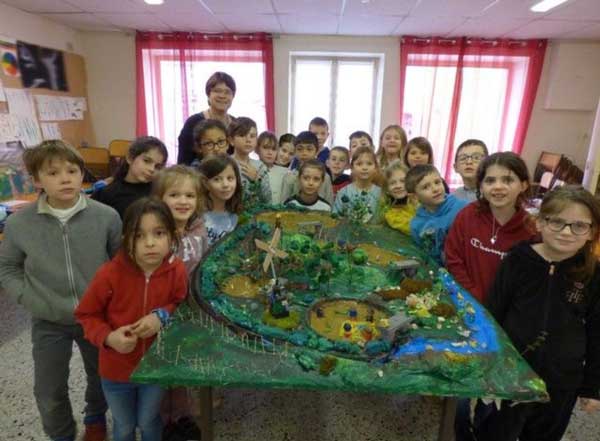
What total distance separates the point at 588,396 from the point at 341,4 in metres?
3.84

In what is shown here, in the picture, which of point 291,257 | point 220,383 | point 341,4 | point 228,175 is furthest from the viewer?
point 341,4

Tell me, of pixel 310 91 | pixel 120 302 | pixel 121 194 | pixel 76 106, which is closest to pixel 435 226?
pixel 120 302

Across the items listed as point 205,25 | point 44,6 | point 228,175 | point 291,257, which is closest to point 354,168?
point 228,175

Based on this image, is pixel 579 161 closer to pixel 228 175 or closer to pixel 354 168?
pixel 354 168

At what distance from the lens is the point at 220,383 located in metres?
0.97

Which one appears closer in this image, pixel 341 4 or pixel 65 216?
pixel 65 216

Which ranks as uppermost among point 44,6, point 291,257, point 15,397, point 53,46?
point 44,6

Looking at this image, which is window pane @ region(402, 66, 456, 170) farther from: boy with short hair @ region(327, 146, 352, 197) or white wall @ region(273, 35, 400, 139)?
boy with short hair @ region(327, 146, 352, 197)

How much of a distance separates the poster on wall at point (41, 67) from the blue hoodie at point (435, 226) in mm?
4785

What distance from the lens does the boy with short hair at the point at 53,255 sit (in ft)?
4.55

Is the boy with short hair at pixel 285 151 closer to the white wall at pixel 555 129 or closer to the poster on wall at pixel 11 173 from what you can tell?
the poster on wall at pixel 11 173

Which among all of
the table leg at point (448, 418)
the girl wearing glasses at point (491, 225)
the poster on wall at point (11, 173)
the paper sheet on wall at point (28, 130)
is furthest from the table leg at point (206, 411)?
the paper sheet on wall at point (28, 130)

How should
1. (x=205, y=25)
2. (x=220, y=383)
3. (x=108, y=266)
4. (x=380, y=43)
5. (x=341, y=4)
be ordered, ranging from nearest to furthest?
(x=220, y=383)
(x=108, y=266)
(x=341, y=4)
(x=205, y=25)
(x=380, y=43)

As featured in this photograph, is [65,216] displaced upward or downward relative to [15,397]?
upward
